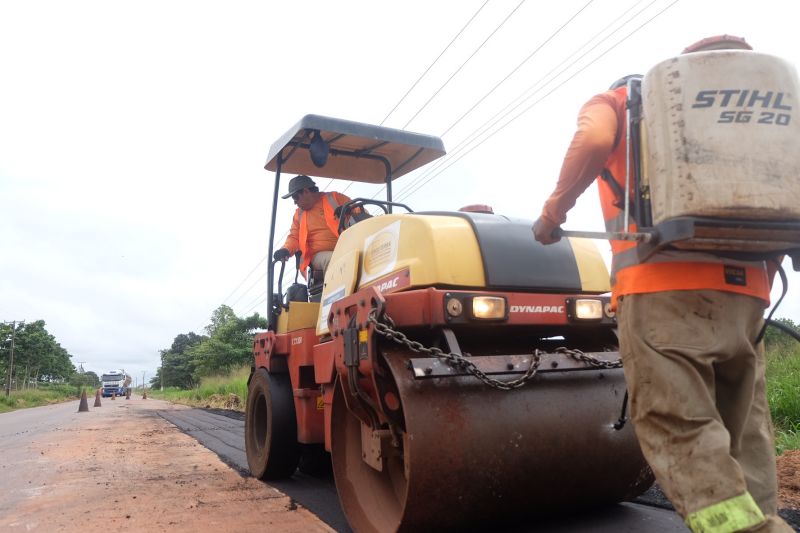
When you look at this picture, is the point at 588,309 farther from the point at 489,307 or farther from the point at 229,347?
the point at 229,347

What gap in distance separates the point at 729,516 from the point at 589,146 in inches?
42.1

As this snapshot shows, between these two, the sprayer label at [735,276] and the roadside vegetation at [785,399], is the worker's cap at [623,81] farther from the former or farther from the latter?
the roadside vegetation at [785,399]

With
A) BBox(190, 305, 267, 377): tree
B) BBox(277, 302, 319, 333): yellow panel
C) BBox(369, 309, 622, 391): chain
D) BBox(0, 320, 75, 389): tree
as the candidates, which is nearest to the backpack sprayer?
BBox(369, 309, 622, 391): chain

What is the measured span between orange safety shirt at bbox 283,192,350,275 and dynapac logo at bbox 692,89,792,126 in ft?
10.7

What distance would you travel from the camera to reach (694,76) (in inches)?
67.2

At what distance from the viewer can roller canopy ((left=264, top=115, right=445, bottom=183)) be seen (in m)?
4.53

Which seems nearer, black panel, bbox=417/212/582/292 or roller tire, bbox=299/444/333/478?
black panel, bbox=417/212/582/292

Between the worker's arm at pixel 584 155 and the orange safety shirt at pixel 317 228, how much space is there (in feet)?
9.27

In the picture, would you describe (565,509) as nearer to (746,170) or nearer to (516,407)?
(516,407)

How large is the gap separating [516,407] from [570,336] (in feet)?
2.30

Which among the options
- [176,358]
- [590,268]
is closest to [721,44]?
[590,268]

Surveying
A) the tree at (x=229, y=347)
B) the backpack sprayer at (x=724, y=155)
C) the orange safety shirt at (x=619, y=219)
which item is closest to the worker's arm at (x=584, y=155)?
the orange safety shirt at (x=619, y=219)

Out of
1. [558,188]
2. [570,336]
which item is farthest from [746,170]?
[570,336]

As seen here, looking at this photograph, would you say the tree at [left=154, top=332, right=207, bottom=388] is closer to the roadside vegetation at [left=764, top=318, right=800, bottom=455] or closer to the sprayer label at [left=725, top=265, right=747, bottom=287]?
the roadside vegetation at [left=764, top=318, right=800, bottom=455]
